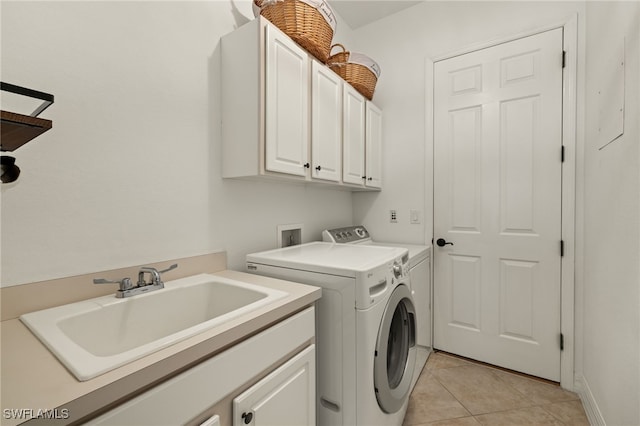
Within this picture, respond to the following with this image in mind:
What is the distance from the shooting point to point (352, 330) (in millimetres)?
1211

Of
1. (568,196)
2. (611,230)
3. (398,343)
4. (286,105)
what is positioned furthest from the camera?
(568,196)

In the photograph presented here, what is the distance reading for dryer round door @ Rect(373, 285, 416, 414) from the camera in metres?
1.27

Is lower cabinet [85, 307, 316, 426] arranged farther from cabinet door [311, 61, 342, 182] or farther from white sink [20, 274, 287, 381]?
cabinet door [311, 61, 342, 182]

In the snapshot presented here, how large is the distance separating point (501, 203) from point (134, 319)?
91.3 inches

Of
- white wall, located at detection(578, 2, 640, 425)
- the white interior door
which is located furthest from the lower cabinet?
the white interior door

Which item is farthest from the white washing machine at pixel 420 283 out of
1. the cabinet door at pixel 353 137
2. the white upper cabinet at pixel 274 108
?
the white upper cabinet at pixel 274 108

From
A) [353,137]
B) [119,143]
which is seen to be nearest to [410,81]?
[353,137]

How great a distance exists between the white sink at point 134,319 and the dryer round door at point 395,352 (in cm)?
55

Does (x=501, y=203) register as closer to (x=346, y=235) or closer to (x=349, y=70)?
(x=346, y=235)

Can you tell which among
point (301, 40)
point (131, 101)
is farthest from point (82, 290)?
point (301, 40)

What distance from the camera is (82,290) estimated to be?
3.44ft

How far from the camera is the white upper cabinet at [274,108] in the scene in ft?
4.59

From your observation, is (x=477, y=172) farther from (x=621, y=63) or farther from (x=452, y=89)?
(x=621, y=63)

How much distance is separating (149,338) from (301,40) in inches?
62.6
